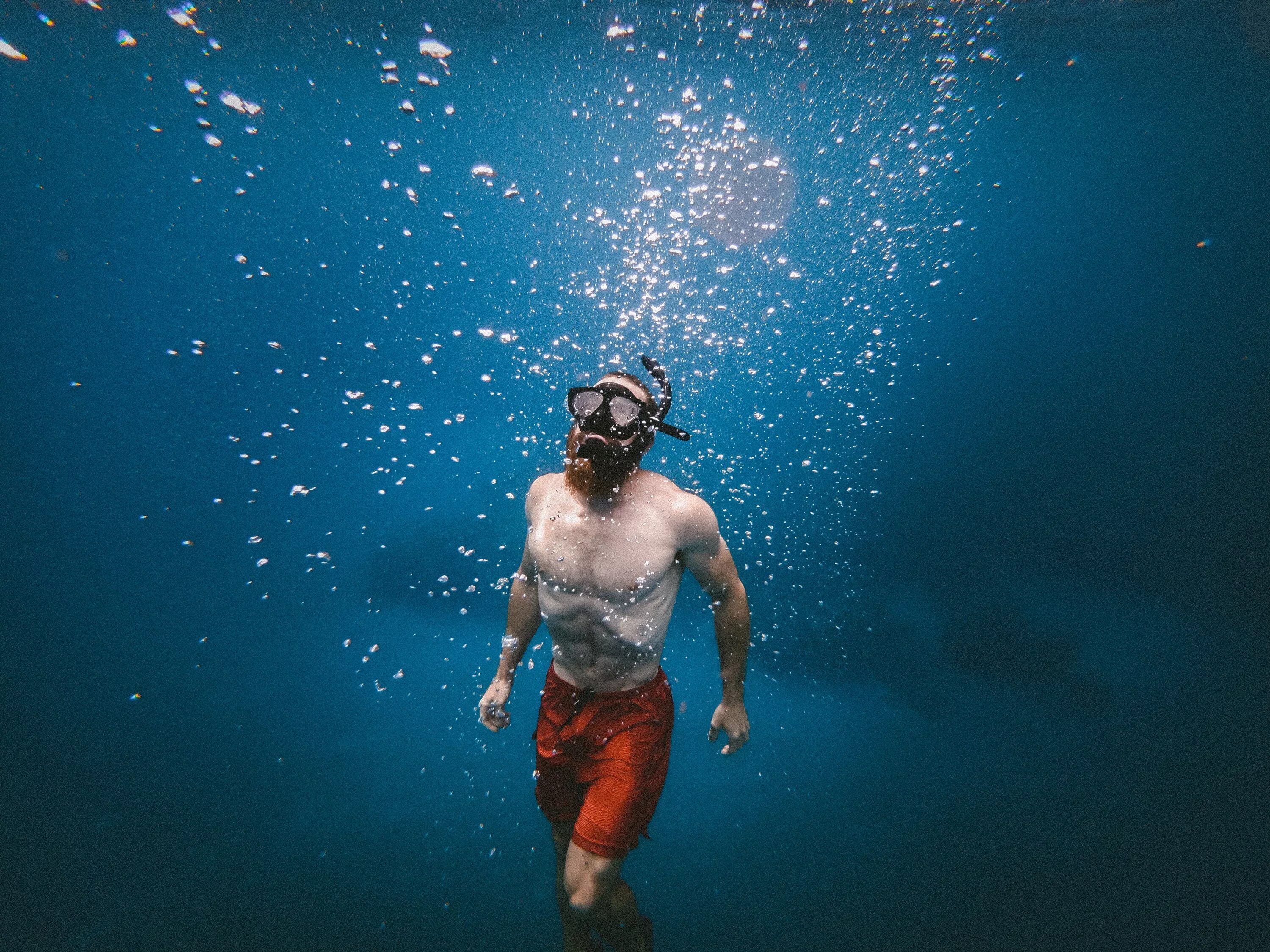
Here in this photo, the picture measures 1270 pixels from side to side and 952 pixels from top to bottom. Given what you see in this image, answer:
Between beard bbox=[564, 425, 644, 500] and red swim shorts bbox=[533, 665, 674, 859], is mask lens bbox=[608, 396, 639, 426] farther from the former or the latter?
red swim shorts bbox=[533, 665, 674, 859]

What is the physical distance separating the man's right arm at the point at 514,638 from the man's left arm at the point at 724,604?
0.74 meters

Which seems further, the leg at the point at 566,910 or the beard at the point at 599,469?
the leg at the point at 566,910

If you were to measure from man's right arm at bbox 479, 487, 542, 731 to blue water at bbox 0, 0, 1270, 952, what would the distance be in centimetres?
277

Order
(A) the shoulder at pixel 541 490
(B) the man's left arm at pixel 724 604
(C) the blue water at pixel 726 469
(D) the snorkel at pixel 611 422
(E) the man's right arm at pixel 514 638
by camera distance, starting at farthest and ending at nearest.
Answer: (C) the blue water at pixel 726 469, (E) the man's right arm at pixel 514 638, (A) the shoulder at pixel 541 490, (B) the man's left arm at pixel 724 604, (D) the snorkel at pixel 611 422

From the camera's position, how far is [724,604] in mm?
1938

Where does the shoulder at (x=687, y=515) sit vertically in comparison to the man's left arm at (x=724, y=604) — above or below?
above

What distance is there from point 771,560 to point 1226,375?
61.8ft

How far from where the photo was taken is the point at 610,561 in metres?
1.77

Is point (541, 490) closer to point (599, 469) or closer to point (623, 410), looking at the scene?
point (599, 469)

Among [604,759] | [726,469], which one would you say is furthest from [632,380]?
[726,469]

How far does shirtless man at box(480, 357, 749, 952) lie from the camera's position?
68.2 inches

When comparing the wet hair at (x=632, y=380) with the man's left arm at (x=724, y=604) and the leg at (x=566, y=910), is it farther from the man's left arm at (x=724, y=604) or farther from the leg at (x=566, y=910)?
the leg at (x=566, y=910)

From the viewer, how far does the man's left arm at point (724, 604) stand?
5.93 ft

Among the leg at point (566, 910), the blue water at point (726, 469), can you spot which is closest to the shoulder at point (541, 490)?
the leg at point (566, 910)
